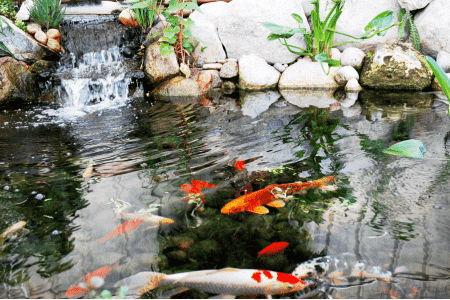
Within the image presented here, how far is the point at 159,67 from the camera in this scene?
5.24 m

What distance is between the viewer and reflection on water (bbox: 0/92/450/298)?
122 centimetres

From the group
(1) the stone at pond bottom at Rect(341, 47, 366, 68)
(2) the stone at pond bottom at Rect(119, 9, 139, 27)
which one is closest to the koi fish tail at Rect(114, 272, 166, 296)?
(1) the stone at pond bottom at Rect(341, 47, 366, 68)

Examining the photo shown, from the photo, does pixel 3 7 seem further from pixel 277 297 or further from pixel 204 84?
pixel 277 297

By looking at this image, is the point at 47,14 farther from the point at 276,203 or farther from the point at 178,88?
the point at 276,203

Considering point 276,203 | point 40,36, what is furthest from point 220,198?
point 40,36

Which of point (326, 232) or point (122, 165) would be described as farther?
point (122, 165)

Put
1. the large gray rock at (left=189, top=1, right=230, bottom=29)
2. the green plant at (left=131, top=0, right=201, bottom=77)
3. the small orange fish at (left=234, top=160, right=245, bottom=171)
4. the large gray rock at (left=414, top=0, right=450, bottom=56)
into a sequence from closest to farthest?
the small orange fish at (left=234, top=160, right=245, bottom=171), the green plant at (left=131, top=0, right=201, bottom=77), the large gray rock at (left=414, top=0, right=450, bottom=56), the large gray rock at (left=189, top=1, right=230, bottom=29)

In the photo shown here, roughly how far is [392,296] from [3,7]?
760 cm

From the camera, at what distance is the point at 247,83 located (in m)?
5.40

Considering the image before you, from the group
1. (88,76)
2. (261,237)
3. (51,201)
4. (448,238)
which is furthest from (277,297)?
(88,76)

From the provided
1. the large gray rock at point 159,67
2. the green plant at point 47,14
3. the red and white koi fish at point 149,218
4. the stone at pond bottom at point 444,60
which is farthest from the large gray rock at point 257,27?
the red and white koi fish at point 149,218

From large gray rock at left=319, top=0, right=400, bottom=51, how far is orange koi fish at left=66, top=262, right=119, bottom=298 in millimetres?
5864

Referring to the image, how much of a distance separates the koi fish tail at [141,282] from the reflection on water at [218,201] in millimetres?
38

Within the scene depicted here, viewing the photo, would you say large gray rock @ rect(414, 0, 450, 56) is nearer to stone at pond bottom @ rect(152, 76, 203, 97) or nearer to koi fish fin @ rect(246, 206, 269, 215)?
stone at pond bottom @ rect(152, 76, 203, 97)
